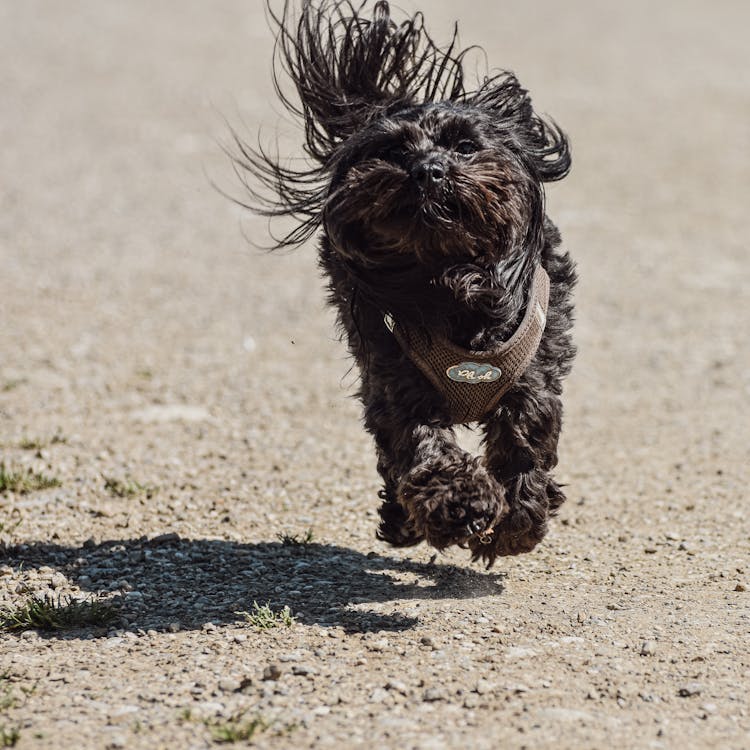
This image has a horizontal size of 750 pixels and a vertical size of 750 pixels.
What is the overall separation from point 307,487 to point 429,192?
9.56 feet

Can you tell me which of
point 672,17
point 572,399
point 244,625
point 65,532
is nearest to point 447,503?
point 244,625

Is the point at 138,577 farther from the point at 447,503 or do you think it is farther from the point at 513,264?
the point at 513,264

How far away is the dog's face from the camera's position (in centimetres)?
438

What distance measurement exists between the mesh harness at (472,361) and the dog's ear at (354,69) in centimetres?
107

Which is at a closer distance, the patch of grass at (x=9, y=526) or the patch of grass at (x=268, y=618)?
the patch of grass at (x=268, y=618)

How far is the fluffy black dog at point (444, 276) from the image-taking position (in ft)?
14.7

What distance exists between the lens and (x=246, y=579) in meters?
5.37

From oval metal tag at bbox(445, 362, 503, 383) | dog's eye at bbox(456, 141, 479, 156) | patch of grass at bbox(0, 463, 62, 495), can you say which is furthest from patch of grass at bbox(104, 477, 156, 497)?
dog's eye at bbox(456, 141, 479, 156)

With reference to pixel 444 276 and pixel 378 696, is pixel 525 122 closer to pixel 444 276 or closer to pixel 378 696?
pixel 444 276

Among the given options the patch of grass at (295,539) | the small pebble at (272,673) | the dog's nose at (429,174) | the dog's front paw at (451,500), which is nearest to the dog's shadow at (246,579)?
the patch of grass at (295,539)

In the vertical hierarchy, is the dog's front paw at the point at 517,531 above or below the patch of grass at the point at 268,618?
above

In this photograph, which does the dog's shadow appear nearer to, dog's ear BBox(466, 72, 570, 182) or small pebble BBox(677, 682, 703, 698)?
small pebble BBox(677, 682, 703, 698)

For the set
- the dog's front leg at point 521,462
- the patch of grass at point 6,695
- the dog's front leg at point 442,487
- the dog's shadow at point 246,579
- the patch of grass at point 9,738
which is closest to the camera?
the patch of grass at point 9,738

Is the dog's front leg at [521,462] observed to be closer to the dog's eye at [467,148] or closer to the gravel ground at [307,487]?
the gravel ground at [307,487]
